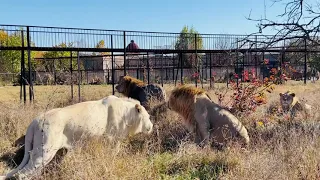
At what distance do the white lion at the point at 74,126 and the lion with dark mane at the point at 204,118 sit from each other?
905 mm

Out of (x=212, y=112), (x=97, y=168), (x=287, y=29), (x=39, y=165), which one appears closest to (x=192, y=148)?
(x=212, y=112)

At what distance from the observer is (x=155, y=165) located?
16.6ft

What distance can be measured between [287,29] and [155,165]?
4.77 m

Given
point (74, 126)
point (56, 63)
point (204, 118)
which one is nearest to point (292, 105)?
point (204, 118)

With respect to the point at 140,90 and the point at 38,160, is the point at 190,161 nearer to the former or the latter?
the point at 38,160

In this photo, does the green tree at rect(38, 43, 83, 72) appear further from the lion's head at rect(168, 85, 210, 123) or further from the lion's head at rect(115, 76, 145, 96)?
the lion's head at rect(168, 85, 210, 123)

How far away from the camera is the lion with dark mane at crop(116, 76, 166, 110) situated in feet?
36.8

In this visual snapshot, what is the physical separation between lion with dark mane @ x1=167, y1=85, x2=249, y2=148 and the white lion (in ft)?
2.97

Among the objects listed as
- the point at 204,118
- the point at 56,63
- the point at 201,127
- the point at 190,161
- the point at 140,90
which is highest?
the point at 56,63

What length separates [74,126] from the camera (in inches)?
209

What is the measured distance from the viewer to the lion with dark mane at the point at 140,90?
1120 centimetres

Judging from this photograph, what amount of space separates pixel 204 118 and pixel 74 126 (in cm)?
252

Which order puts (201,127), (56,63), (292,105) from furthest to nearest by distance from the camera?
(56,63) < (292,105) < (201,127)

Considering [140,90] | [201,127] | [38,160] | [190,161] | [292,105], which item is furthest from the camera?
[140,90]
